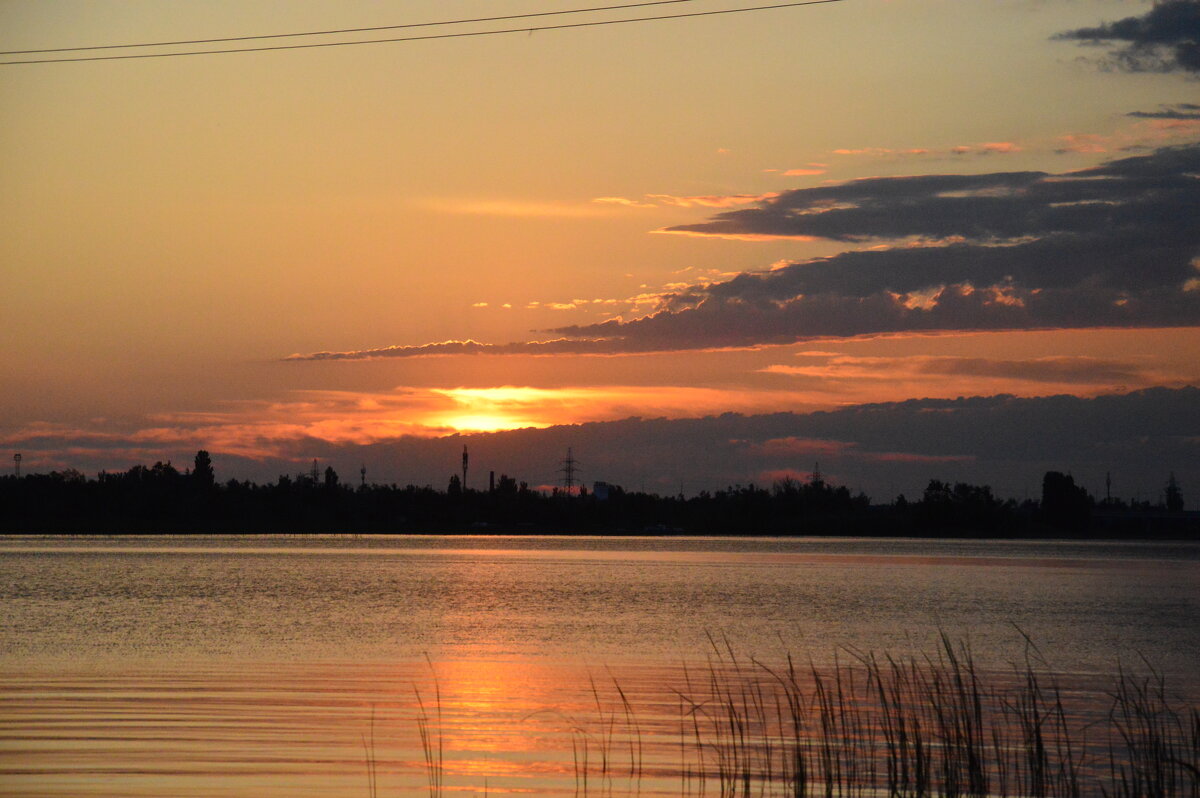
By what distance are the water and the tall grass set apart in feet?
1.51

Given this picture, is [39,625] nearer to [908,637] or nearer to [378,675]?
[378,675]

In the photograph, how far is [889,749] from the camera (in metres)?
16.8

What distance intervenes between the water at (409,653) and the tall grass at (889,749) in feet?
1.51

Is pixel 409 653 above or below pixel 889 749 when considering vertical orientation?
below

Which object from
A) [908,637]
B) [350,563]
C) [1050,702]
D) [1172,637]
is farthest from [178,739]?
[350,563]

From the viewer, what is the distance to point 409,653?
3738 centimetres

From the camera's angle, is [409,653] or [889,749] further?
[409,653]

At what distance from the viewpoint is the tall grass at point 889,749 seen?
16.4m

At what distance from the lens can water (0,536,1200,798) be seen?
19.4 m

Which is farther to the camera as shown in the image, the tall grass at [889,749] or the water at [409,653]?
the water at [409,653]

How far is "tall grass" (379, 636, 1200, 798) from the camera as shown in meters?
16.4

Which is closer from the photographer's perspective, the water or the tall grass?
the tall grass

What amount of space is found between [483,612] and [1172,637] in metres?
28.6

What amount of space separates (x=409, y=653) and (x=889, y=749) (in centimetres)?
2287
